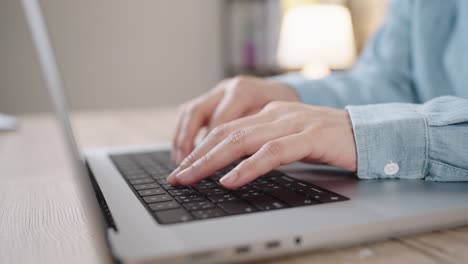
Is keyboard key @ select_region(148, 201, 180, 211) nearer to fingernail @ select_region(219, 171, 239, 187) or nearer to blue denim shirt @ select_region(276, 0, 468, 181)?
fingernail @ select_region(219, 171, 239, 187)

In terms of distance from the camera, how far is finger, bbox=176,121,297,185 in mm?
448

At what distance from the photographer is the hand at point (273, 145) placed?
1.43 ft

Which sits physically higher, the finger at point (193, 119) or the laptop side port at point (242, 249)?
the laptop side port at point (242, 249)

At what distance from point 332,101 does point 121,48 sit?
2223 millimetres

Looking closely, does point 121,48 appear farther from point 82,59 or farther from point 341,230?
point 341,230

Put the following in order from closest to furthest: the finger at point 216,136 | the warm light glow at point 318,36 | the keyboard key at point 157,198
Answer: the keyboard key at point 157,198, the finger at point 216,136, the warm light glow at point 318,36

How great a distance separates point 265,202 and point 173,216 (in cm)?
8

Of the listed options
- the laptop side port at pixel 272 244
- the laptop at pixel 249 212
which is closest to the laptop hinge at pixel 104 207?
the laptop at pixel 249 212

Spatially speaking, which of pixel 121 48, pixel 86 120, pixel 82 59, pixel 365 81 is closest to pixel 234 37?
pixel 121 48

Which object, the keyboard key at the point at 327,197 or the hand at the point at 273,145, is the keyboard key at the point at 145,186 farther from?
the keyboard key at the point at 327,197

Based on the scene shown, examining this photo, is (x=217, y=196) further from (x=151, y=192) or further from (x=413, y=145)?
(x=413, y=145)

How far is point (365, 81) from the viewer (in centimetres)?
92

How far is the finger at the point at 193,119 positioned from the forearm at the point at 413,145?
0.29 metres

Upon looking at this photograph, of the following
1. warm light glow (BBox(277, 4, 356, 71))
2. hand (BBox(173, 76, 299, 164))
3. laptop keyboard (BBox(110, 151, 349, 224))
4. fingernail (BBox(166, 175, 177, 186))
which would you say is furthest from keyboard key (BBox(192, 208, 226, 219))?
warm light glow (BBox(277, 4, 356, 71))
